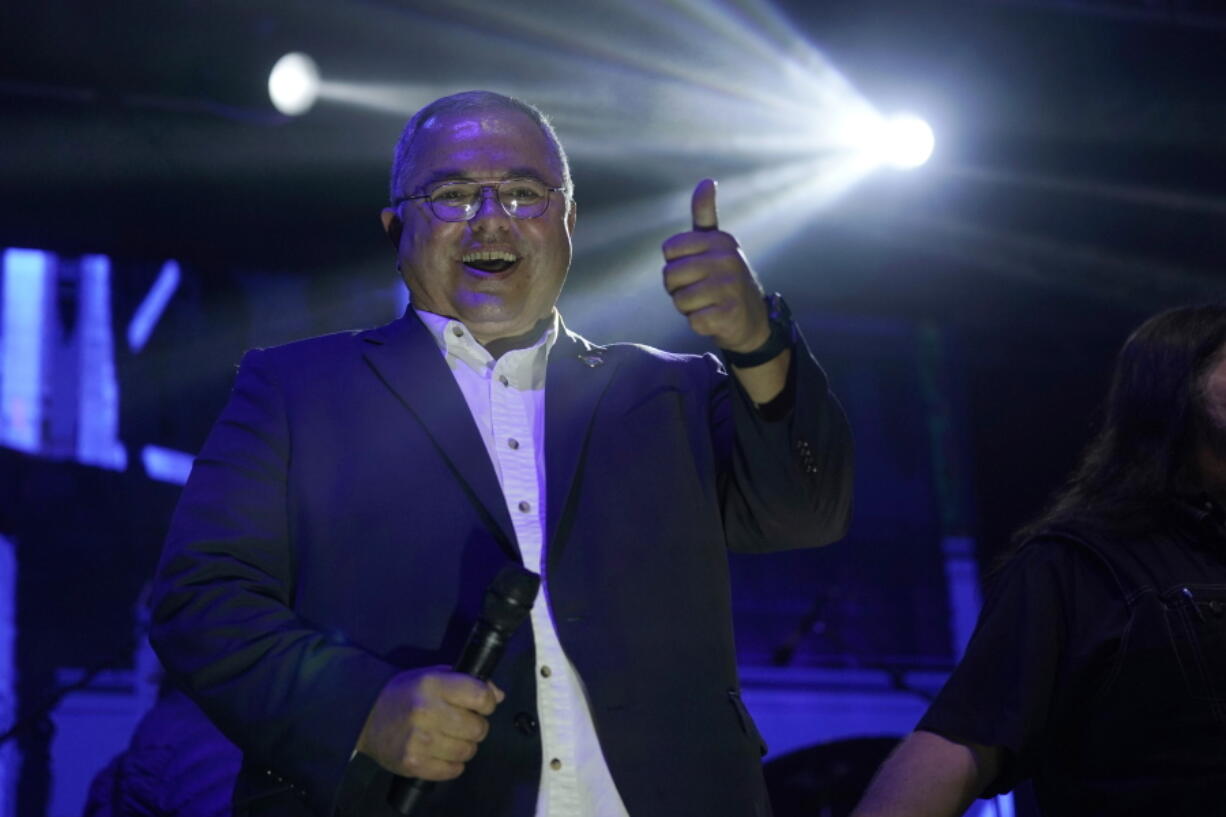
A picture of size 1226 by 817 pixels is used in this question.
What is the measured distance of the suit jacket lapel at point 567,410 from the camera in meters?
1.61

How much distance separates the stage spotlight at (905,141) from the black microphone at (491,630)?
12.7ft

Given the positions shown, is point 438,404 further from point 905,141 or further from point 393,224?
point 905,141

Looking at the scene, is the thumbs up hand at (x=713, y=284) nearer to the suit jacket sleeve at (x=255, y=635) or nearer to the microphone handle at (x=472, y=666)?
the microphone handle at (x=472, y=666)

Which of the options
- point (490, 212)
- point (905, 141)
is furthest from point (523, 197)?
point (905, 141)

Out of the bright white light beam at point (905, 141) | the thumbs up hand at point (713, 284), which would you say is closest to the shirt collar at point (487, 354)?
the thumbs up hand at point (713, 284)

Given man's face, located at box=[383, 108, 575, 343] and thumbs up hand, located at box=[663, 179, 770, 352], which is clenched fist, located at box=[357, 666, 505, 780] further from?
man's face, located at box=[383, 108, 575, 343]

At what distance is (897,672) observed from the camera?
5680 mm

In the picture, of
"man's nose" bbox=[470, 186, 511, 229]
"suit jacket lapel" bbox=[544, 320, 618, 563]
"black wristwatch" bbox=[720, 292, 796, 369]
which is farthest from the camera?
"man's nose" bbox=[470, 186, 511, 229]

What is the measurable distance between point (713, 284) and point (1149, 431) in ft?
3.41

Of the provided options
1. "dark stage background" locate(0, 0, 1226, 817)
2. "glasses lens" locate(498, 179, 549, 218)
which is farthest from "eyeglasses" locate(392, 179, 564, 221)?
"dark stage background" locate(0, 0, 1226, 817)

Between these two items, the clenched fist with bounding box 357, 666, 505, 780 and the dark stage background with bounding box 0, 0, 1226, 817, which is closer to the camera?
the clenched fist with bounding box 357, 666, 505, 780

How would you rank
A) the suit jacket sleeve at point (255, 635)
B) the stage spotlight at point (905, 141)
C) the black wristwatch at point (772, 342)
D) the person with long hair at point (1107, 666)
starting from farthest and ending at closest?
the stage spotlight at point (905, 141) < the person with long hair at point (1107, 666) < the black wristwatch at point (772, 342) < the suit jacket sleeve at point (255, 635)

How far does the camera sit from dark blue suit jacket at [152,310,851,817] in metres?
1.43

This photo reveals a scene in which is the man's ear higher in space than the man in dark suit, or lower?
higher
